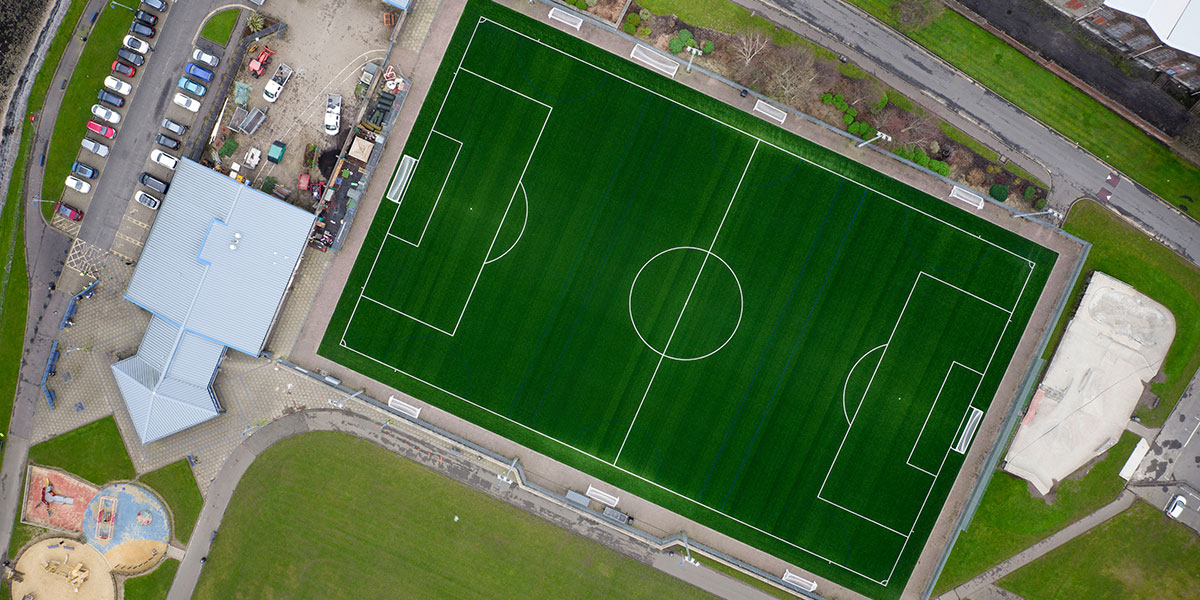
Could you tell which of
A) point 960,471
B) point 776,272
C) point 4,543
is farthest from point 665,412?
point 4,543

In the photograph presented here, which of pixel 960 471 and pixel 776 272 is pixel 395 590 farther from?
pixel 960 471

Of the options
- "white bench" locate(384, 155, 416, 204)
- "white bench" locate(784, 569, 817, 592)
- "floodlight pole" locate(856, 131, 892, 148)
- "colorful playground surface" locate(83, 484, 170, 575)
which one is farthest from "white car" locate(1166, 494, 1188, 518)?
"colorful playground surface" locate(83, 484, 170, 575)

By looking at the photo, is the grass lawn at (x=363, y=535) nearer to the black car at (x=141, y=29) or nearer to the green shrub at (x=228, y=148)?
the green shrub at (x=228, y=148)

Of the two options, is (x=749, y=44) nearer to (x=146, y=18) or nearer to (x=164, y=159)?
(x=164, y=159)

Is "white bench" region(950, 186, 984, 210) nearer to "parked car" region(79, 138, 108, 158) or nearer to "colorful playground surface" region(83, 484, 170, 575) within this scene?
"parked car" region(79, 138, 108, 158)

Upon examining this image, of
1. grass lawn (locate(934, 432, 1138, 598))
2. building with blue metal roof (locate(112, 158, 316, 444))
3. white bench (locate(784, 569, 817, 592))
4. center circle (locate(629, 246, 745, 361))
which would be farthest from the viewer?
grass lawn (locate(934, 432, 1138, 598))

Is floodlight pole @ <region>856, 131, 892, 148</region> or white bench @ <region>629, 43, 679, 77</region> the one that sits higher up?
floodlight pole @ <region>856, 131, 892, 148</region>

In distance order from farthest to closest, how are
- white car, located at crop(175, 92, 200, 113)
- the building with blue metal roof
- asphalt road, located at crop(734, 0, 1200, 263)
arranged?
asphalt road, located at crop(734, 0, 1200, 263) < white car, located at crop(175, 92, 200, 113) < the building with blue metal roof
